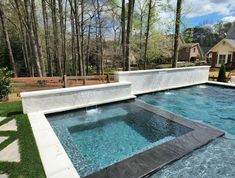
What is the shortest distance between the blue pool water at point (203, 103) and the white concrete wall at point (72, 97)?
150 centimetres

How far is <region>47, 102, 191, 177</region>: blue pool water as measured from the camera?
395 centimetres

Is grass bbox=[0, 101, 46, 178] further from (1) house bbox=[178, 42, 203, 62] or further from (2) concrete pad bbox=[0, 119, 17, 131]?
(1) house bbox=[178, 42, 203, 62]

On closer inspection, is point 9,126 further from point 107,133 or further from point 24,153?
point 107,133

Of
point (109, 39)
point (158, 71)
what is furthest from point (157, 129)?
point (109, 39)

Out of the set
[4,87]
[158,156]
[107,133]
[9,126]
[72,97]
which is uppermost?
[4,87]

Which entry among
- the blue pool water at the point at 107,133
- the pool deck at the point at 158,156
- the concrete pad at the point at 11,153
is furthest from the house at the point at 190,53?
the concrete pad at the point at 11,153

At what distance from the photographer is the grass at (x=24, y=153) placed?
2908 mm

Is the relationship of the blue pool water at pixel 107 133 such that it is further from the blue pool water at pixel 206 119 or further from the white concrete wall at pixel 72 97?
the blue pool water at pixel 206 119

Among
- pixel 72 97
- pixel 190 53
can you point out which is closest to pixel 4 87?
pixel 72 97

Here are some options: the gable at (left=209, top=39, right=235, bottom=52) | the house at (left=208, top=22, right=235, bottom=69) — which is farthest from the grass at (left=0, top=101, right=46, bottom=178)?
the gable at (left=209, top=39, right=235, bottom=52)

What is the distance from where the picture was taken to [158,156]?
3494 mm

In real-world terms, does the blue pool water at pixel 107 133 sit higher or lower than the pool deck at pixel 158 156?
lower

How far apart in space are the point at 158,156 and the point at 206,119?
11.2 ft

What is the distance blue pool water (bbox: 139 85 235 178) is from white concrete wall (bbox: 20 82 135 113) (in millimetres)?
1601
